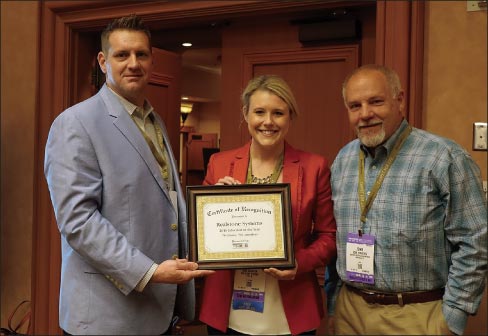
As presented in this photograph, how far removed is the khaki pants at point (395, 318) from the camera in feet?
5.97

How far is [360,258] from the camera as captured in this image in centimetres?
187

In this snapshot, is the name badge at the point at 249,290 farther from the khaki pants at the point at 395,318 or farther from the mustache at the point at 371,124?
the mustache at the point at 371,124

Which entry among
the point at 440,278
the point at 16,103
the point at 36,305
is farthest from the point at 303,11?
the point at 36,305

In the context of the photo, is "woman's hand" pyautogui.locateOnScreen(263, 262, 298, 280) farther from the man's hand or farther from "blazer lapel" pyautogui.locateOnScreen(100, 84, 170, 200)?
"blazer lapel" pyautogui.locateOnScreen(100, 84, 170, 200)

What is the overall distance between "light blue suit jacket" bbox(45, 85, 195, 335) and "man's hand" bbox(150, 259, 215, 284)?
50 millimetres

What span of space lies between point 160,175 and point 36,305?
197 centimetres

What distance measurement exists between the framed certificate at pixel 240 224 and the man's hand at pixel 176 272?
4 cm

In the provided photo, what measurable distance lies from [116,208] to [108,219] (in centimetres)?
5

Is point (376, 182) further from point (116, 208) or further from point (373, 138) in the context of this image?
point (116, 208)

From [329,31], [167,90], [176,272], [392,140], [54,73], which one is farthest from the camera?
[167,90]

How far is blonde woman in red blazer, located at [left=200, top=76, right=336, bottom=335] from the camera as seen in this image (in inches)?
76.4

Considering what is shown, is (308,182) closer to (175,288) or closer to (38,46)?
(175,288)

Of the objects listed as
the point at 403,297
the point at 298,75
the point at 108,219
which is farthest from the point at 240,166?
the point at 298,75

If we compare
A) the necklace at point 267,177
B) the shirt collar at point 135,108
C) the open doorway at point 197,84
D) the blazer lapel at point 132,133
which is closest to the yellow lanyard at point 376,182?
the necklace at point 267,177
